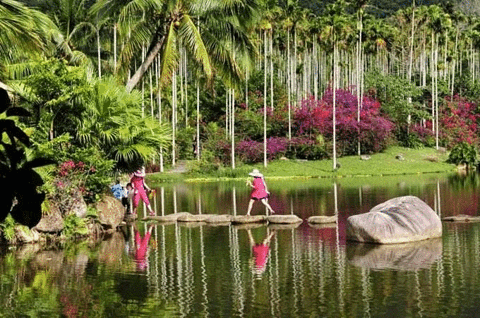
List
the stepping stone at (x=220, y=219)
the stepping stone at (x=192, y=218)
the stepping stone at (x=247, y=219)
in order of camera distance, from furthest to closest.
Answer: the stepping stone at (x=192, y=218) < the stepping stone at (x=220, y=219) < the stepping stone at (x=247, y=219)

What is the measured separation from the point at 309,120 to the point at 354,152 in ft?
12.6

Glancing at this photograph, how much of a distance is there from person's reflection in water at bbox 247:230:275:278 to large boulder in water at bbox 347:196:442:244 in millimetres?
1768

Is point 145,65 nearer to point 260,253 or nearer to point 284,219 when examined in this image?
point 284,219

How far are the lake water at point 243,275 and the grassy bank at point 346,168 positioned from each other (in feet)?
84.7

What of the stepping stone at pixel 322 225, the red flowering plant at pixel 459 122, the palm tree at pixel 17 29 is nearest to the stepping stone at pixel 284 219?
the stepping stone at pixel 322 225

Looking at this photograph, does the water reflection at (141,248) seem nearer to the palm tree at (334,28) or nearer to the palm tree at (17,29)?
the palm tree at (17,29)

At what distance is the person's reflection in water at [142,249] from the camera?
1397 centimetres

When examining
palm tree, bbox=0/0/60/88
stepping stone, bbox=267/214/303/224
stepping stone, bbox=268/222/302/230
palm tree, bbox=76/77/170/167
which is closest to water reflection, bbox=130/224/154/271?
palm tree, bbox=76/77/170/167

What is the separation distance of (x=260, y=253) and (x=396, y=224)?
2911mm

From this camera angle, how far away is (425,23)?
7138cm

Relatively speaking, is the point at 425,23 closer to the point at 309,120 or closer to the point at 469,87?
the point at 469,87

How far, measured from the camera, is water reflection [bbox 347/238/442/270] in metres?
13.3

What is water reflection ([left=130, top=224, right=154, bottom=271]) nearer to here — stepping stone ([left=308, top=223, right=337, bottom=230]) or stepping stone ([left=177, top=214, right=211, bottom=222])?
stepping stone ([left=177, top=214, right=211, bottom=222])

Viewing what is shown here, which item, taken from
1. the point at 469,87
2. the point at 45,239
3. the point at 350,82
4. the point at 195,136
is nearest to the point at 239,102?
the point at 195,136
